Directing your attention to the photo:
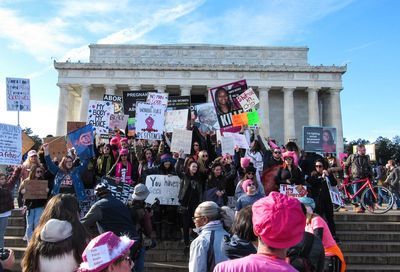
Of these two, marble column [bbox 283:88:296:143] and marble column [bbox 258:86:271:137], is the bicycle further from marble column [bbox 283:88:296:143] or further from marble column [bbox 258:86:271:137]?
marble column [bbox 283:88:296:143]

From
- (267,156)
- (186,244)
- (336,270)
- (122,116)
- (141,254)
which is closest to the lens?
(336,270)

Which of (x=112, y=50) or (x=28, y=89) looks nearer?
(x=28, y=89)

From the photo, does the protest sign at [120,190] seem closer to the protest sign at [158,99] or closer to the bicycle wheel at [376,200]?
the protest sign at [158,99]

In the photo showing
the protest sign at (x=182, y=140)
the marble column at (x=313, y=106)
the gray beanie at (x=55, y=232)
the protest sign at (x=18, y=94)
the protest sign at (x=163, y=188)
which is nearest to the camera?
the gray beanie at (x=55, y=232)

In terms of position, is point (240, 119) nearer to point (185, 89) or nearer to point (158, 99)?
point (158, 99)

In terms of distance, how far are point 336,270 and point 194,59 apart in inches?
2138

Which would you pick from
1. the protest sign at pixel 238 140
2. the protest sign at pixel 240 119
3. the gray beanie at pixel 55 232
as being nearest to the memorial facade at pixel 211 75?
the protest sign at pixel 240 119

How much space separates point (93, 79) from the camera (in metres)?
57.2

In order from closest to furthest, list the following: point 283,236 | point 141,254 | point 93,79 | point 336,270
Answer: point 283,236 < point 336,270 < point 141,254 < point 93,79

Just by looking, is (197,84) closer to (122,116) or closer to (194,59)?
(194,59)

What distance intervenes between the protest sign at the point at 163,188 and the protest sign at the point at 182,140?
1.64 metres

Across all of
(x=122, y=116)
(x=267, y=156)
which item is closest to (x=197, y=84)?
(x=122, y=116)

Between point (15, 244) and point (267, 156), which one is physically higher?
point (267, 156)

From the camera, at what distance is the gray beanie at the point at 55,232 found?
365 cm
